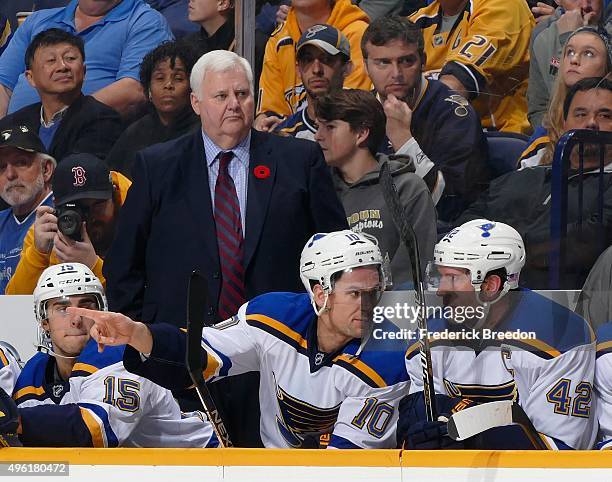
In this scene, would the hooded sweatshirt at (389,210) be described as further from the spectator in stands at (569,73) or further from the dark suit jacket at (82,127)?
the dark suit jacket at (82,127)

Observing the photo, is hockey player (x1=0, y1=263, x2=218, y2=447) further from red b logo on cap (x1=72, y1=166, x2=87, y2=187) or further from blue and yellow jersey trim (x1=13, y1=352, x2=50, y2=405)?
red b logo on cap (x1=72, y1=166, x2=87, y2=187)

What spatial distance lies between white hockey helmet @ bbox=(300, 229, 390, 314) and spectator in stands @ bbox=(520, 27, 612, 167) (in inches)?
25.5

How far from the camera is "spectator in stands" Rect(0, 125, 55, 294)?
141 inches

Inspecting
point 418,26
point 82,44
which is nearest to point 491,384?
point 418,26

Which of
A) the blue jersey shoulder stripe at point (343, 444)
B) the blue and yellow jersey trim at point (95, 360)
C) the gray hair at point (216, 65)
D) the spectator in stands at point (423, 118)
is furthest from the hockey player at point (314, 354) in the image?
the gray hair at point (216, 65)

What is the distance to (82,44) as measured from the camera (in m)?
3.66

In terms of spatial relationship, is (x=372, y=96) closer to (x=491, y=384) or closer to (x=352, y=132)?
(x=352, y=132)

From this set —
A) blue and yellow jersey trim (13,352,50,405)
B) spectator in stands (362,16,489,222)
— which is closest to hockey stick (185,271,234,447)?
blue and yellow jersey trim (13,352,50,405)

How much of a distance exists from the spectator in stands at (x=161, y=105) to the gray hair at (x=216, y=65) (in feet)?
0.65

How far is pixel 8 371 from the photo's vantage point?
3061mm

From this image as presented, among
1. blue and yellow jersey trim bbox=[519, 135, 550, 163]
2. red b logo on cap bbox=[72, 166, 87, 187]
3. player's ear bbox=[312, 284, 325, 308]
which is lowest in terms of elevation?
player's ear bbox=[312, 284, 325, 308]

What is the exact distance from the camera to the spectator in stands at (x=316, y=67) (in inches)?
137

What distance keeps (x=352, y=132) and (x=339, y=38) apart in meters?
0.30

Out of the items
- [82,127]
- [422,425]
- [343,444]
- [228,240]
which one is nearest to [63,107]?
[82,127]
